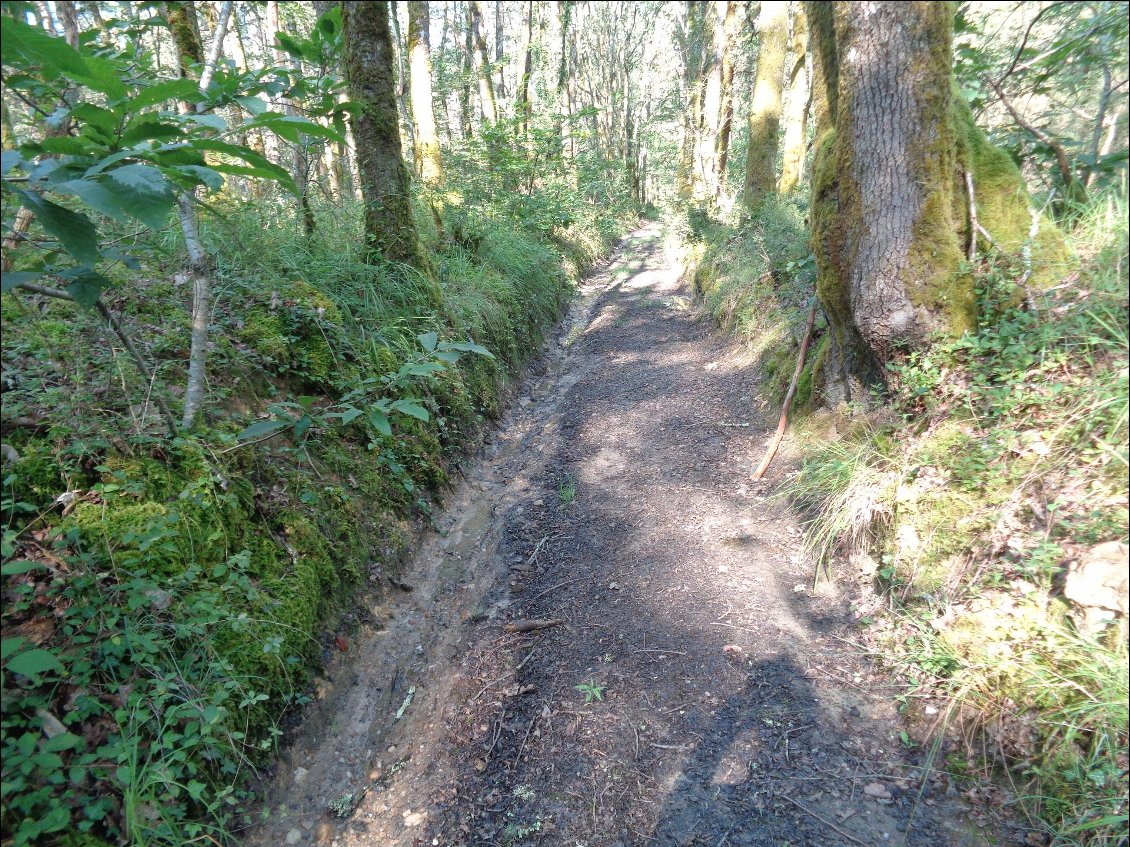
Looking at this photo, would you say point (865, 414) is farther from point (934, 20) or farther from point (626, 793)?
point (626, 793)

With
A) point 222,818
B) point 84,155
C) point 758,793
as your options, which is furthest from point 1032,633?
point 84,155

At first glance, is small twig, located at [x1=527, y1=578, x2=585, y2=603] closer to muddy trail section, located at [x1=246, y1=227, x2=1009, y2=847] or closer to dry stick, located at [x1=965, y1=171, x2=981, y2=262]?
muddy trail section, located at [x1=246, y1=227, x2=1009, y2=847]

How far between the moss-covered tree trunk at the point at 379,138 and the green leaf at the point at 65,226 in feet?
14.6

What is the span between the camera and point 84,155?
1396 mm

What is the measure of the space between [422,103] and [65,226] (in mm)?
9286

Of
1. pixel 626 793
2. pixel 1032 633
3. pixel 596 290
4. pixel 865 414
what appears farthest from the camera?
pixel 596 290

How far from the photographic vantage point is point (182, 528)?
8.47 ft

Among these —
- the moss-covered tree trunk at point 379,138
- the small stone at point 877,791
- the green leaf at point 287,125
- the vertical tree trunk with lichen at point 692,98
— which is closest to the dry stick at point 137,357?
the green leaf at point 287,125

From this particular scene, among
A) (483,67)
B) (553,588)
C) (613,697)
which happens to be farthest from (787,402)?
(483,67)

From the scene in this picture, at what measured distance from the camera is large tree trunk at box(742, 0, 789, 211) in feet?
32.4

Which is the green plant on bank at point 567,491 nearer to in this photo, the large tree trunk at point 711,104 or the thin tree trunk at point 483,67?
the large tree trunk at point 711,104

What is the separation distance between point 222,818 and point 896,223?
4709 mm

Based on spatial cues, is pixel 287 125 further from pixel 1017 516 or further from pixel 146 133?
pixel 1017 516

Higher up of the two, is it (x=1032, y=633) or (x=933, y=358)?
(x=933, y=358)
